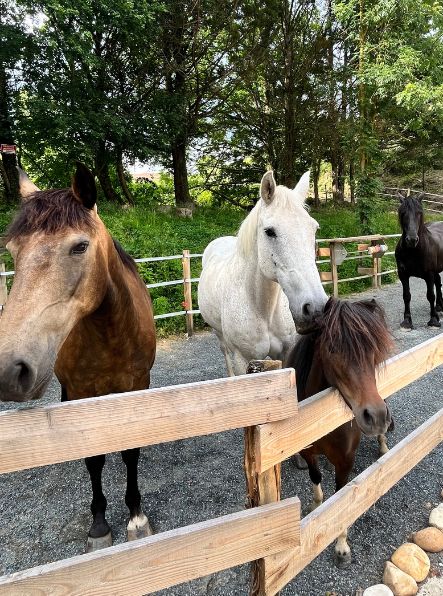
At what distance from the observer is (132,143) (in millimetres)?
10195

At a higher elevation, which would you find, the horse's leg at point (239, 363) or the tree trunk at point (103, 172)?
the tree trunk at point (103, 172)

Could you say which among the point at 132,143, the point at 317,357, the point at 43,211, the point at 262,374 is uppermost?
the point at 132,143

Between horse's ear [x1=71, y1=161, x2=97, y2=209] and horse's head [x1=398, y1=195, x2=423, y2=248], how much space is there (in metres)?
6.00

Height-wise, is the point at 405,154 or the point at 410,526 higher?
the point at 405,154

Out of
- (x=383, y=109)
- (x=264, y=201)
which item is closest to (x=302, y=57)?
(x=383, y=109)

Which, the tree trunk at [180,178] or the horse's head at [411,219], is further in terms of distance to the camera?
the tree trunk at [180,178]

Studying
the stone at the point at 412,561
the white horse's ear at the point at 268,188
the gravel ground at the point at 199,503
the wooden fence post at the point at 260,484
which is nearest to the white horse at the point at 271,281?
the white horse's ear at the point at 268,188

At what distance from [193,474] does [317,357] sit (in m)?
1.67

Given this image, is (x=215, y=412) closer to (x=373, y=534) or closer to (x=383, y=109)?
(x=373, y=534)

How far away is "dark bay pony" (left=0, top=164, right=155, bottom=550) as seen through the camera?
119 centimetres

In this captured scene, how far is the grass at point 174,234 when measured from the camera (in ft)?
23.1

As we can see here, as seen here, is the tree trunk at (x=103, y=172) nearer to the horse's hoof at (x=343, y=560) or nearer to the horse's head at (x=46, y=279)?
the horse's head at (x=46, y=279)

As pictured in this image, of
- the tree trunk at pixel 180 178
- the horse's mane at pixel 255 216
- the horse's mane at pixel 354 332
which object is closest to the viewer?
the horse's mane at pixel 354 332

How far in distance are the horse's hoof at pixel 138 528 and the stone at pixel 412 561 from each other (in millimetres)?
1492
